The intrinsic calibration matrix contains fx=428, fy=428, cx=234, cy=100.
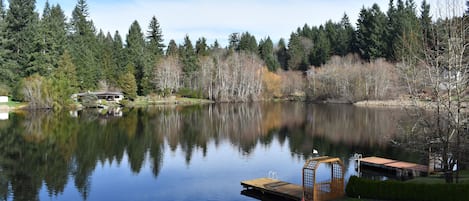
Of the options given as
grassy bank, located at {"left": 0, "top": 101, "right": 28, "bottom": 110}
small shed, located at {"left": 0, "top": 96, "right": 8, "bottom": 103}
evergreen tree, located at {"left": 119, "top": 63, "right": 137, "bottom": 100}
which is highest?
evergreen tree, located at {"left": 119, "top": 63, "right": 137, "bottom": 100}

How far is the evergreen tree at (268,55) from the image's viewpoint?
11062 cm

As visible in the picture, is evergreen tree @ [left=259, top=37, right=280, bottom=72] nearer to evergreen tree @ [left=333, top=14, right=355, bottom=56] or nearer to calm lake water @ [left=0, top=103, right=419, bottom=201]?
evergreen tree @ [left=333, top=14, right=355, bottom=56]

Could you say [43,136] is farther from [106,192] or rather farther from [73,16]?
[73,16]

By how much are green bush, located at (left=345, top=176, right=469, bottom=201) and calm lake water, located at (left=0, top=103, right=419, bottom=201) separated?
17.0ft

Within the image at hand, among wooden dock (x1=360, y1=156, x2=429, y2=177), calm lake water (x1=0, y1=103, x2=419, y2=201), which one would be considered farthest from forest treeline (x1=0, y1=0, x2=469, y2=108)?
wooden dock (x1=360, y1=156, x2=429, y2=177)

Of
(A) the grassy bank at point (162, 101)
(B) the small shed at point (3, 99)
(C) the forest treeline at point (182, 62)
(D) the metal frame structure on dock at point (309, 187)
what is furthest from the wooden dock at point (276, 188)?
(A) the grassy bank at point (162, 101)

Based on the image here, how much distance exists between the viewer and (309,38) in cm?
12169

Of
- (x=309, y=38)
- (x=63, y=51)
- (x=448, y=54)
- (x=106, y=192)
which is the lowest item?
(x=106, y=192)

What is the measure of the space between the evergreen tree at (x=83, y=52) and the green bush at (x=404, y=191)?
7611 cm

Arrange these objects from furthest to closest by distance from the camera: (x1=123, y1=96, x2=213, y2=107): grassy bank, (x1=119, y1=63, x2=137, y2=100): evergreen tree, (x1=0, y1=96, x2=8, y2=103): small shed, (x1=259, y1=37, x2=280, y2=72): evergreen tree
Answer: (x1=259, y1=37, x2=280, y2=72): evergreen tree → (x1=119, y1=63, x2=137, y2=100): evergreen tree → (x1=123, y1=96, x2=213, y2=107): grassy bank → (x1=0, y1=96, x2=8, y2=103): small shed

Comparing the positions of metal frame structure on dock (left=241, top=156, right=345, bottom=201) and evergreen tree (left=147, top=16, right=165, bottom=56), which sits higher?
evergreen tree (left=147, top=16, right=165, bottom=56)

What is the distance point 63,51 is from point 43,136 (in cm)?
4655

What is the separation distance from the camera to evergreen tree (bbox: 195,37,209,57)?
102 meters

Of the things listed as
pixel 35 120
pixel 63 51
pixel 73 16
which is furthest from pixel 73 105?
pixel 73 16
